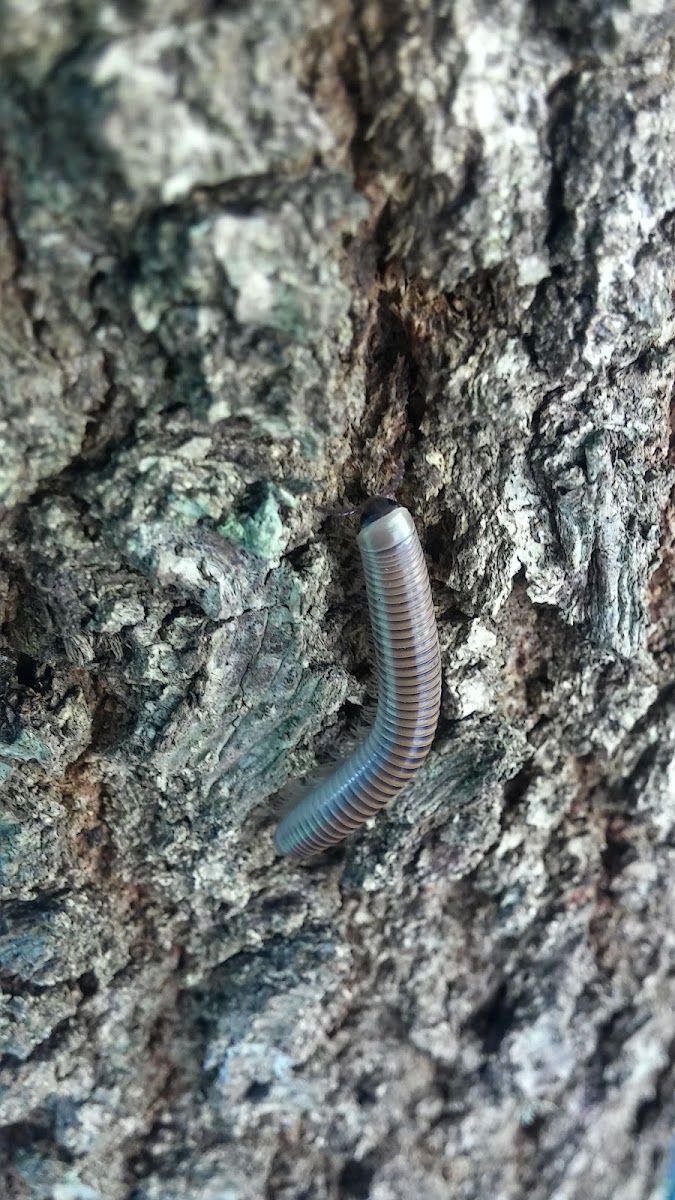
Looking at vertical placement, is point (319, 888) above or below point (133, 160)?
below

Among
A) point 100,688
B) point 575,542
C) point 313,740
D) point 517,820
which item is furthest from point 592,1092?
point 100,688

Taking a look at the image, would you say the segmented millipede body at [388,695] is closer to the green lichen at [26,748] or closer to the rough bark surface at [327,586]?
the rough bark surface at [327,586]

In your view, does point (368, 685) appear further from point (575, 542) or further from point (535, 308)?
point (535, 308)


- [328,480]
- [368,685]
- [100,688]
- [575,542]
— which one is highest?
[575,542]

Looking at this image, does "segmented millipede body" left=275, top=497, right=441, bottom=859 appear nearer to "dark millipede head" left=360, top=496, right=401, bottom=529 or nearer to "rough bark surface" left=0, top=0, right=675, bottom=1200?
"dark millipede head" left=360, top=496, right=401, bottom=529

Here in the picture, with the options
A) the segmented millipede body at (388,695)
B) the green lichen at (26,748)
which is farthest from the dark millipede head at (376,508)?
the green lichen at (26,748)

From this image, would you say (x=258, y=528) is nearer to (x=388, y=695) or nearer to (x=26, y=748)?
(x=388, y=695)

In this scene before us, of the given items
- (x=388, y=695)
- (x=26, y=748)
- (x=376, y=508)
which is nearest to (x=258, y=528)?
(x=376, y=508)
